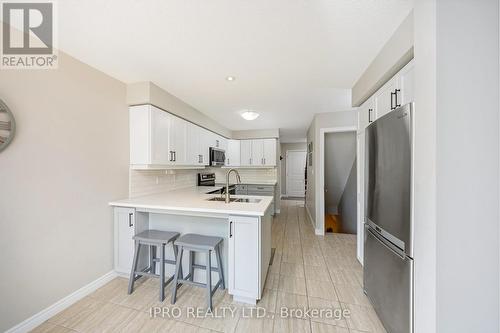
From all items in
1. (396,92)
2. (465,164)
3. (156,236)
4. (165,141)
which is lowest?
(156,236)

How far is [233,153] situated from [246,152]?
37cm

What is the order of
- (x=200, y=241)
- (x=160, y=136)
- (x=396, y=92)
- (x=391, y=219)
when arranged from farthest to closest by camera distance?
1. (x=160, y=136)
2. (x=200, y=241)
3. (x=396, y=92)
4. (x=391, y=219)

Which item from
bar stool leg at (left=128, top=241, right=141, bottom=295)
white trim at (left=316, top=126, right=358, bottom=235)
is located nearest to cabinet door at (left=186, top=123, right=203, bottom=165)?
bar stool leg at (left=128, top=241, right=141, bottom=295)

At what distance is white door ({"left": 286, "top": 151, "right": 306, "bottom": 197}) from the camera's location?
27.2 feet

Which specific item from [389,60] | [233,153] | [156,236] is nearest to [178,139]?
[156,236]

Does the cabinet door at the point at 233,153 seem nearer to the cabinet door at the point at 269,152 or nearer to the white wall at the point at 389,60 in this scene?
the cabinet door at the point at 269,152

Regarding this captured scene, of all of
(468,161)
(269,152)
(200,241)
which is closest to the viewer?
(468,161)

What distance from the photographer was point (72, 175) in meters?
1.90

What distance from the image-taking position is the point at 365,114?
7.59ft

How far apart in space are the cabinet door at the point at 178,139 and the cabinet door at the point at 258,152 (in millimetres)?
2337

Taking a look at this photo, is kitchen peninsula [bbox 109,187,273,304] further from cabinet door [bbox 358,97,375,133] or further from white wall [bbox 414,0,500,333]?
cabinet door [bbox 358,97,375,133]

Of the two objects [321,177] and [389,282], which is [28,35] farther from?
[321,177]

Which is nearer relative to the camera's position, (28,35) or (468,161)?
(468,161)

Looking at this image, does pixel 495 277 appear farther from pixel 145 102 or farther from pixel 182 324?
pixel 145 102
